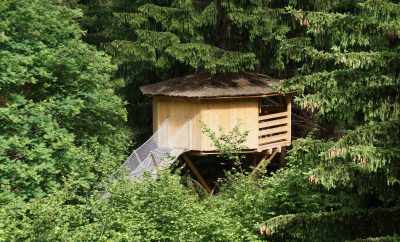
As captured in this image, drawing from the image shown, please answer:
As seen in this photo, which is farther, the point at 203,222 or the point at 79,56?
the point at 79,56

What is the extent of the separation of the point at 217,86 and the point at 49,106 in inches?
259

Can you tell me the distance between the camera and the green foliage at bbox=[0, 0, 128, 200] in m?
12.2

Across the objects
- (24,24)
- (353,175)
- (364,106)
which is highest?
(24,24)

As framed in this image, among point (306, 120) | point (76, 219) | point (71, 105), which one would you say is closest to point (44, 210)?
point (76, 219)

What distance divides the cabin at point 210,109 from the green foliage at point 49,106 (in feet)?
12.2

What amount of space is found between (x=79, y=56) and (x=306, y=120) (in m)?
11.7

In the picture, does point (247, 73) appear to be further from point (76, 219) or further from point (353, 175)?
→ point (353, 175)

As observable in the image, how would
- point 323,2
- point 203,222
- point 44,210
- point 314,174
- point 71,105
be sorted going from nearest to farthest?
point 314,174 < point 44,210 < point 203,222 < point 71,105 < point 323,2

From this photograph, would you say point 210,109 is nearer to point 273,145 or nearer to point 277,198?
point 273,145

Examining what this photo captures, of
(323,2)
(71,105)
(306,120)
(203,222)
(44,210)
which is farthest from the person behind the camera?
(306,120)

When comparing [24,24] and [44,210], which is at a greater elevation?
[24,24]

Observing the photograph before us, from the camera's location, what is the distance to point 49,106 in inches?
512

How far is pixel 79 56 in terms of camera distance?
1378 centimetres

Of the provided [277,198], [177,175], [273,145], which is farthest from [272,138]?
[277,198]
